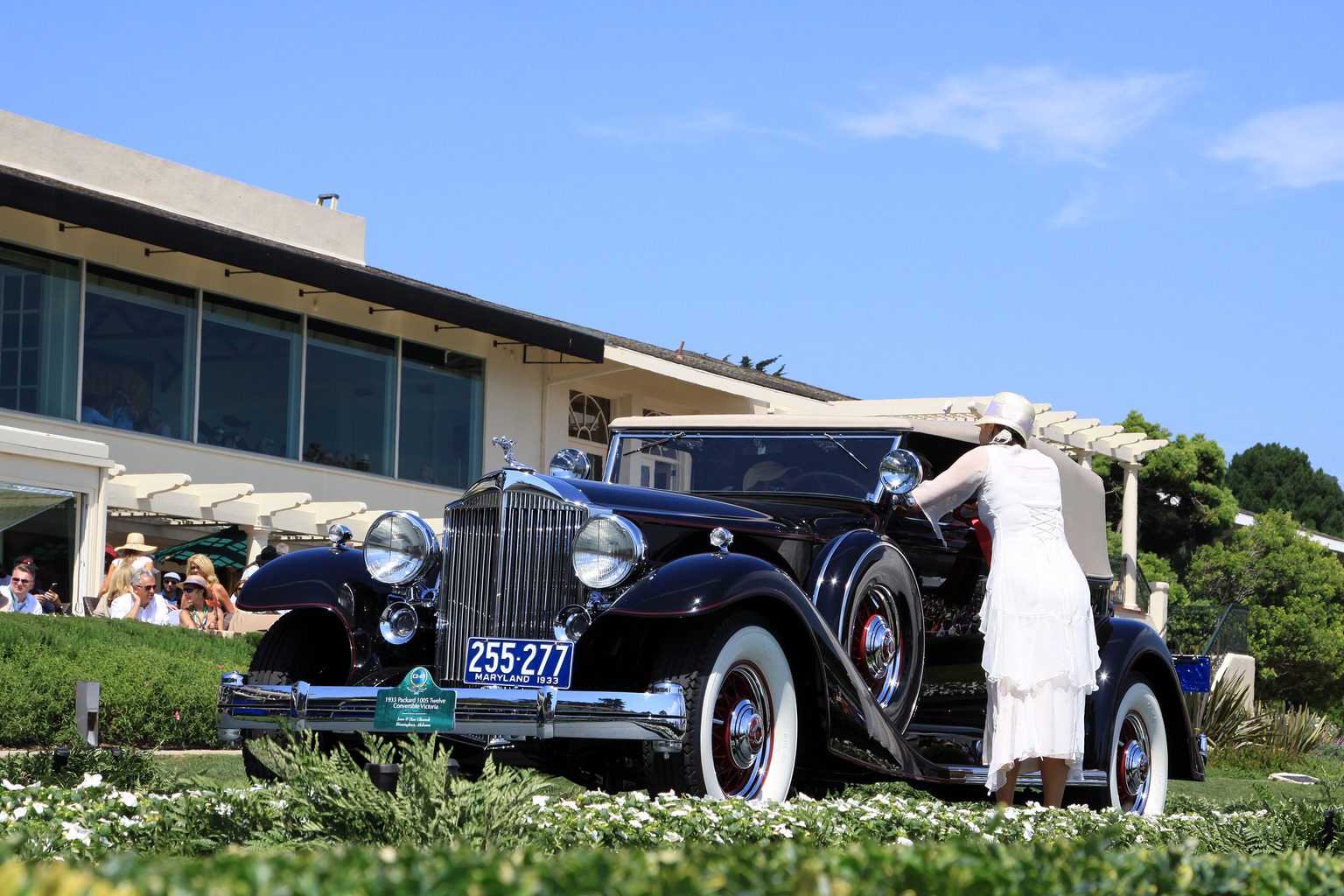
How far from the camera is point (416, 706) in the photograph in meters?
4.91

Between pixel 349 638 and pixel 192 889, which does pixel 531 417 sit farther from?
pixel 192 889

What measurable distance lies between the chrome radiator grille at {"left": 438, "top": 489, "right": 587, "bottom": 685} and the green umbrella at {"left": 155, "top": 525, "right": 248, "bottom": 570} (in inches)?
438

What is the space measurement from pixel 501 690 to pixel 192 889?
128 inches

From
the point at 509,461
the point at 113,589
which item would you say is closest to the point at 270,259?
the point at 113,589

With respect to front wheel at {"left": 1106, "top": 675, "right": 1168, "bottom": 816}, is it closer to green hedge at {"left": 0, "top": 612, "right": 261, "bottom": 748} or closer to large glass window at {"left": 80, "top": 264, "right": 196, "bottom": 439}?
green hedge at {"left": 0, "top": 612, "right": 261, "bottom": 748}

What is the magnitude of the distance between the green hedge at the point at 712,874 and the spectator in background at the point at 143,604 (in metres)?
10.6

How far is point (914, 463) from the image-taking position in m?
6.37

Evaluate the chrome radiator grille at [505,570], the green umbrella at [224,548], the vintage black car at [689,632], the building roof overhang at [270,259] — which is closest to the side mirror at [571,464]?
the vintage black car at [689,632]

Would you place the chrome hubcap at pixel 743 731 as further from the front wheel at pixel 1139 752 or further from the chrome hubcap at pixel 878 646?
the front wheel at pixel 1139 752

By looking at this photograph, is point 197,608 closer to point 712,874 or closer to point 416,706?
point 416,706

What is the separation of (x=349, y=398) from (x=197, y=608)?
616 cm

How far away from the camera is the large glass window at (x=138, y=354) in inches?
615

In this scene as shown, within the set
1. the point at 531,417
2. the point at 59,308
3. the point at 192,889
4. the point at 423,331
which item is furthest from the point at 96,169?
the point at 192,889

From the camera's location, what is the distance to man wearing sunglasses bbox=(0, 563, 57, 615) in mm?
11758
